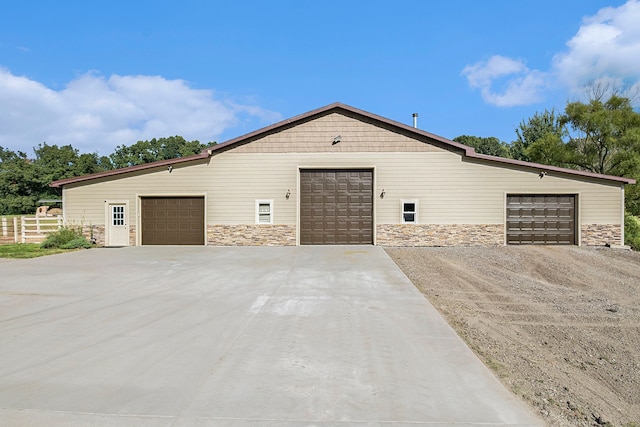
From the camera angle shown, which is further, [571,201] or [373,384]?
[571,201]

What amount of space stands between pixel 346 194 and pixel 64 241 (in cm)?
1154

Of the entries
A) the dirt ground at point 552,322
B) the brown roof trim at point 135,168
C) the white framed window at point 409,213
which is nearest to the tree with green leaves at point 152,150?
the brown roof trim at point 135,168

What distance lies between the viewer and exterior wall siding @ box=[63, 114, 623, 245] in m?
16.1

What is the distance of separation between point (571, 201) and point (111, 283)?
54.0 feet

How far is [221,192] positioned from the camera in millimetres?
16672

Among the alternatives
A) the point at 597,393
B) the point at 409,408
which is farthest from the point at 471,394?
the point at 597,393

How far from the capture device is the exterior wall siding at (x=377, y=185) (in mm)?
16109

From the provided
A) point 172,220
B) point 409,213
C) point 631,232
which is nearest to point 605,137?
point 631,232

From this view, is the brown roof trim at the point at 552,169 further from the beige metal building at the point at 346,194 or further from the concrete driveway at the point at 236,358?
the concrete driveway at the point at 236,358

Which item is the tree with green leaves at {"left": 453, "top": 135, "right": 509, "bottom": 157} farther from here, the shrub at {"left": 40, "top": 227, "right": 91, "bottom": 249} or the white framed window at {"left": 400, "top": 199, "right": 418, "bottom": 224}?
the shrub at {"left": 40, "top": 227, "right": 91, "bottom": 249}

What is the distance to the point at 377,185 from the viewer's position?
1638 cm

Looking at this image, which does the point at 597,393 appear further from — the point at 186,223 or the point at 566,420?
the point at 186,223

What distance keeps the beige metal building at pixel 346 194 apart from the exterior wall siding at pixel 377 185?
41mm

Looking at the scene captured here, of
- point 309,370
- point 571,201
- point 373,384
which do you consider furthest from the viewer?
point 571,201
